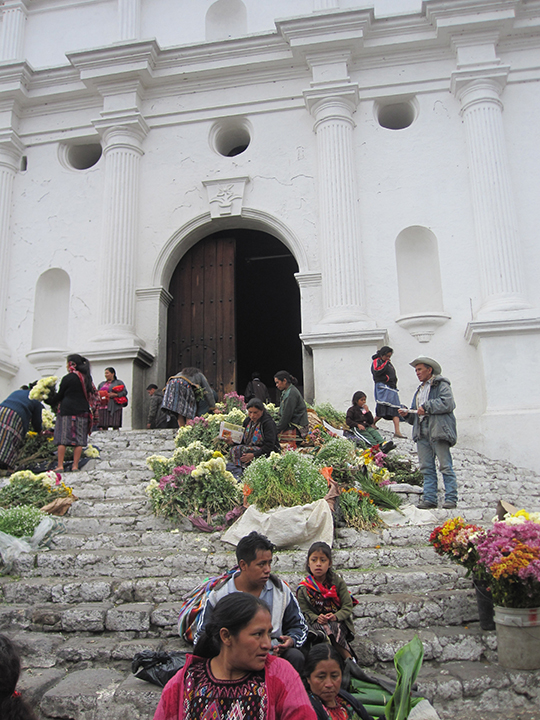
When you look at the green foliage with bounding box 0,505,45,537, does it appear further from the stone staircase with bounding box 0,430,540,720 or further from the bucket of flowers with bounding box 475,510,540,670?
the bucket of flowers with bounding box 475,510,540,670

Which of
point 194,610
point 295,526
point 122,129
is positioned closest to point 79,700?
point 194,610

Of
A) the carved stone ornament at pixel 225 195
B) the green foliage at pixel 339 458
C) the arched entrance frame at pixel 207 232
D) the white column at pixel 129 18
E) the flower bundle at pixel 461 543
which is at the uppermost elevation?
the white column at pixel 129 18

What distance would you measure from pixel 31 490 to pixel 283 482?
3082 mm

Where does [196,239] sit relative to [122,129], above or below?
below

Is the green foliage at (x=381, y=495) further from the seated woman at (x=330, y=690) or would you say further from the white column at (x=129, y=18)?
the white column at (x=129, y=18)

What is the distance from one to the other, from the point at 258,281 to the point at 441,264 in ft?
27.9

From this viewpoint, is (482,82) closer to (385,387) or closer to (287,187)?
(287,187)

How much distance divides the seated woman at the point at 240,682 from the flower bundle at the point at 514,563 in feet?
7.10

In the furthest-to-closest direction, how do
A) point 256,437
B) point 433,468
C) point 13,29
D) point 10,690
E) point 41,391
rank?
point 13,29, point 41,391, point 256,437, point 433,468, point 10,690

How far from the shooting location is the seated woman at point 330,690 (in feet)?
10.9

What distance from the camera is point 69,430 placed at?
8195 millimetres

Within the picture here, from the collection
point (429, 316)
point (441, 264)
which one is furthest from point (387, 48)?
point (429, 316)

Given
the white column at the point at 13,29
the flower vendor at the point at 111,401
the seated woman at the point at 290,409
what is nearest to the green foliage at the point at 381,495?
the seated woman at the point at 290,409

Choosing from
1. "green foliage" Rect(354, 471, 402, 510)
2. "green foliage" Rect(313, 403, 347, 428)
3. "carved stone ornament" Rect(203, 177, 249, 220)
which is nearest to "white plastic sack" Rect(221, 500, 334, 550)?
"green foliage" Rect(354, 471, 402, 510)
